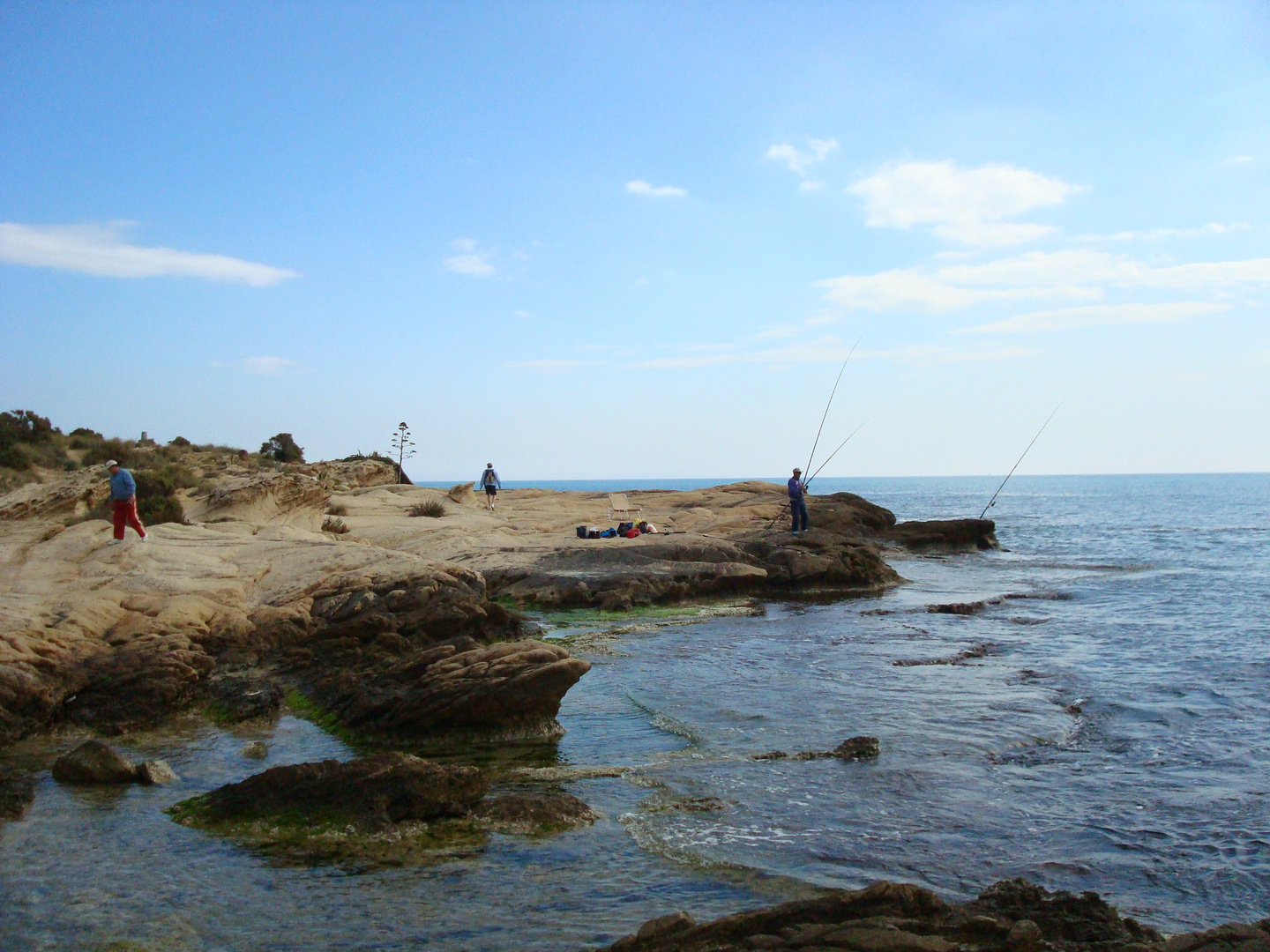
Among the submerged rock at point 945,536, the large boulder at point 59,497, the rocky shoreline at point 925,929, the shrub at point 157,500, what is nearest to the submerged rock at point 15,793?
the rocky shoreline at point 925,929

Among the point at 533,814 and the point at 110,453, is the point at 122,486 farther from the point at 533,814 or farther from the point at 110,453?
the point at 110,453

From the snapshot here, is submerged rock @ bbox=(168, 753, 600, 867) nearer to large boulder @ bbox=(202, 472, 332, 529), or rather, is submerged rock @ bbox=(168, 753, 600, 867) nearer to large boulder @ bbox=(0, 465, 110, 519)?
large boulder @ bbox=(0, 465, 110, 519)

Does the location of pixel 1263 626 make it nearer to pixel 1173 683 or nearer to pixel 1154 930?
pixel 1173 683

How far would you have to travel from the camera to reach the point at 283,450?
45281mm

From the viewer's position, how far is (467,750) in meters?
9.97

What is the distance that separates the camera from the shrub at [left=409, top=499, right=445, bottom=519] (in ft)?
98.0

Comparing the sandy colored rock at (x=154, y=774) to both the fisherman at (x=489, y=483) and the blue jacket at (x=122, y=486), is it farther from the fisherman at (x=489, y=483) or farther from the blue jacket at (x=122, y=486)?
the fisherman at (x=489, y=483)

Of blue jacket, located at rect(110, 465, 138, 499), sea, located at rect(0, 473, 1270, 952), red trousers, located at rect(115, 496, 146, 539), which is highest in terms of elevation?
→ blue jacket, located at rect(110, 465, 138, 499)

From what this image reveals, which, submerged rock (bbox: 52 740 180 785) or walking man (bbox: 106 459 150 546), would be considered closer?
submerged rock (bbox: 52 740 180 785)

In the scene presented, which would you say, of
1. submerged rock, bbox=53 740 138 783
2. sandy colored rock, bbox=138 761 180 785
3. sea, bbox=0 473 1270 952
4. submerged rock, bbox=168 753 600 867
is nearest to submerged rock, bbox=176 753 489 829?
submerged rock, bbox=168 753 600 867

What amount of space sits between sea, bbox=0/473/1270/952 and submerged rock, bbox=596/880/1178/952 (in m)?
0.67

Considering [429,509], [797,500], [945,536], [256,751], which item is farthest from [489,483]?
[256,751]

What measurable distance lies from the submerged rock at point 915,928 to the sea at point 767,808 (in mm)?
670

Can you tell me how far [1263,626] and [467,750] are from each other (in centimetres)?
1683
